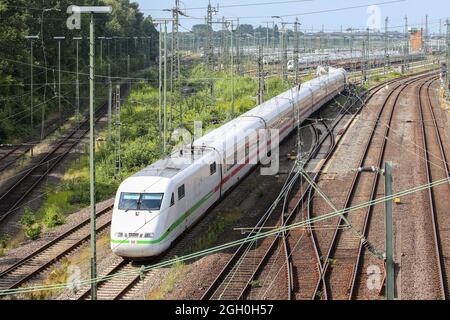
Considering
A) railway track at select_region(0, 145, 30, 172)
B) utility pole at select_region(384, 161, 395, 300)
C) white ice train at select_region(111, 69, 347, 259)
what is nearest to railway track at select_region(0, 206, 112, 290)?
white ice train at select_region(111, 69, 347, 259)

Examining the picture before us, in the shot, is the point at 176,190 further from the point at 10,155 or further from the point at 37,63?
the point at 37,63

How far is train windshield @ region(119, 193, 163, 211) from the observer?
1939cm

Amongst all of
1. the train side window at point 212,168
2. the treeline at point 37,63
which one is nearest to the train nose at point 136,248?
the train side window at point 212,168

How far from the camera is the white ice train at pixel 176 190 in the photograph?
62.6 feet

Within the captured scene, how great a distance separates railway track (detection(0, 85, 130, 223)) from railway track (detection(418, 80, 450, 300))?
17.0 metres

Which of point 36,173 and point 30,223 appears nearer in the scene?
point 30,223

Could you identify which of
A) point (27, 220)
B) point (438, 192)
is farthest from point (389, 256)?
point (27, 220)

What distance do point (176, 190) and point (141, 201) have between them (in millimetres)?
1223

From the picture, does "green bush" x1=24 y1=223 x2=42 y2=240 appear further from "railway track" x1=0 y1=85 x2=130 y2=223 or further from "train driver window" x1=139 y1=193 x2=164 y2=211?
"train driver window" x1=139 y1=193 x2=164 y2=211

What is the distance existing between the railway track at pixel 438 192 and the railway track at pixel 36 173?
17042 mm

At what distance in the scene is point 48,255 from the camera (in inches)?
857

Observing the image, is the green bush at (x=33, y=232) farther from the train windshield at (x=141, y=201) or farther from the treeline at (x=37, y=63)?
the treeline at (x=37, y=63)
